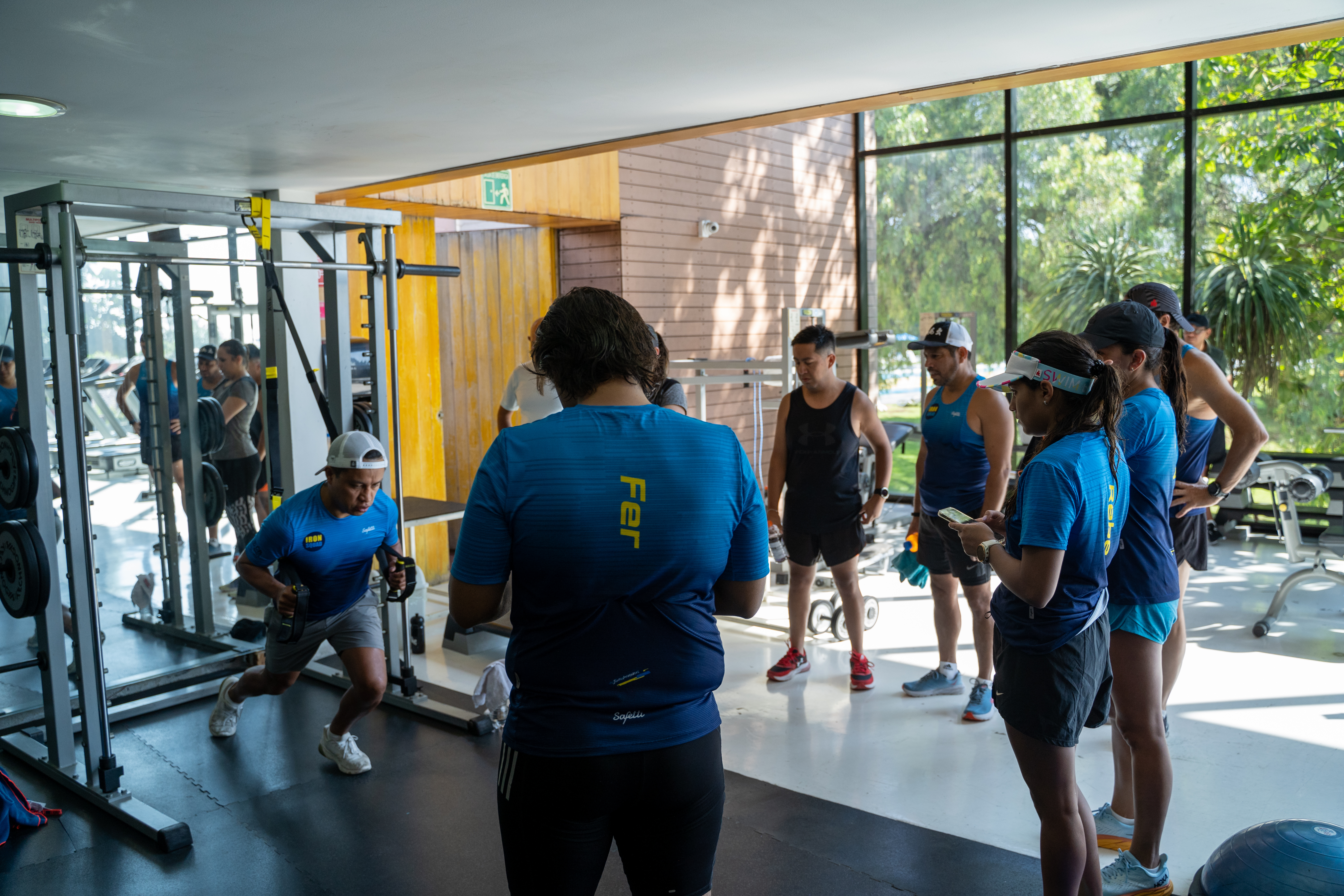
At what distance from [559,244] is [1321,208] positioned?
567 centimetres

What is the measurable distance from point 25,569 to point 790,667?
2981mm

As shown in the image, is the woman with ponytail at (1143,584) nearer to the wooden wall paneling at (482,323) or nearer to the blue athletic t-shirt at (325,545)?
the blue athletic t-shirt at (325,545)

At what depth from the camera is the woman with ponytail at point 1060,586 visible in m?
2.03

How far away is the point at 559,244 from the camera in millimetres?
7098

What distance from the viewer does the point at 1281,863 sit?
7.25ft

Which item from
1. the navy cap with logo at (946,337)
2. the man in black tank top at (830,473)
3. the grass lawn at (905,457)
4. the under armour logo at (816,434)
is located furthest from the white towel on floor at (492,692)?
the grass lawn at (905,457)

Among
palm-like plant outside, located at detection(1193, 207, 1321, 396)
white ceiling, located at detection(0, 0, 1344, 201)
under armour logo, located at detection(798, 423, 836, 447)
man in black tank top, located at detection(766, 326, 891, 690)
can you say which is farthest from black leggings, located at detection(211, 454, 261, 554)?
palm-like plant outside, located at detection(1193, 207, 1321, 396)

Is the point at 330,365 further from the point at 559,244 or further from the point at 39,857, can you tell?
the point at 559,244

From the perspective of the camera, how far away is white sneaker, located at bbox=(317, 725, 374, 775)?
11.5 ft

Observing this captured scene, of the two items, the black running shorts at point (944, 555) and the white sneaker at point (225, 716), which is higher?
the black running shorts at point (944, 555)

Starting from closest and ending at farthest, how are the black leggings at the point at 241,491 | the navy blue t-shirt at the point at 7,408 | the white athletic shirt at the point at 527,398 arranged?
1. the navy blue t-shirt at the point at 7,408
2. the white athletic shirt at the point at 527,398
3. the black leggings at the point at 241,491

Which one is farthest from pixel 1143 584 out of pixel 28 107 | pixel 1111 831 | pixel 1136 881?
pixel 28 107

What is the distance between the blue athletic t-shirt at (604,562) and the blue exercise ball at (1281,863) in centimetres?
156

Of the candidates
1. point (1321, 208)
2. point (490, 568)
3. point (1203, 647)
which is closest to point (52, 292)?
point (490, 568)
